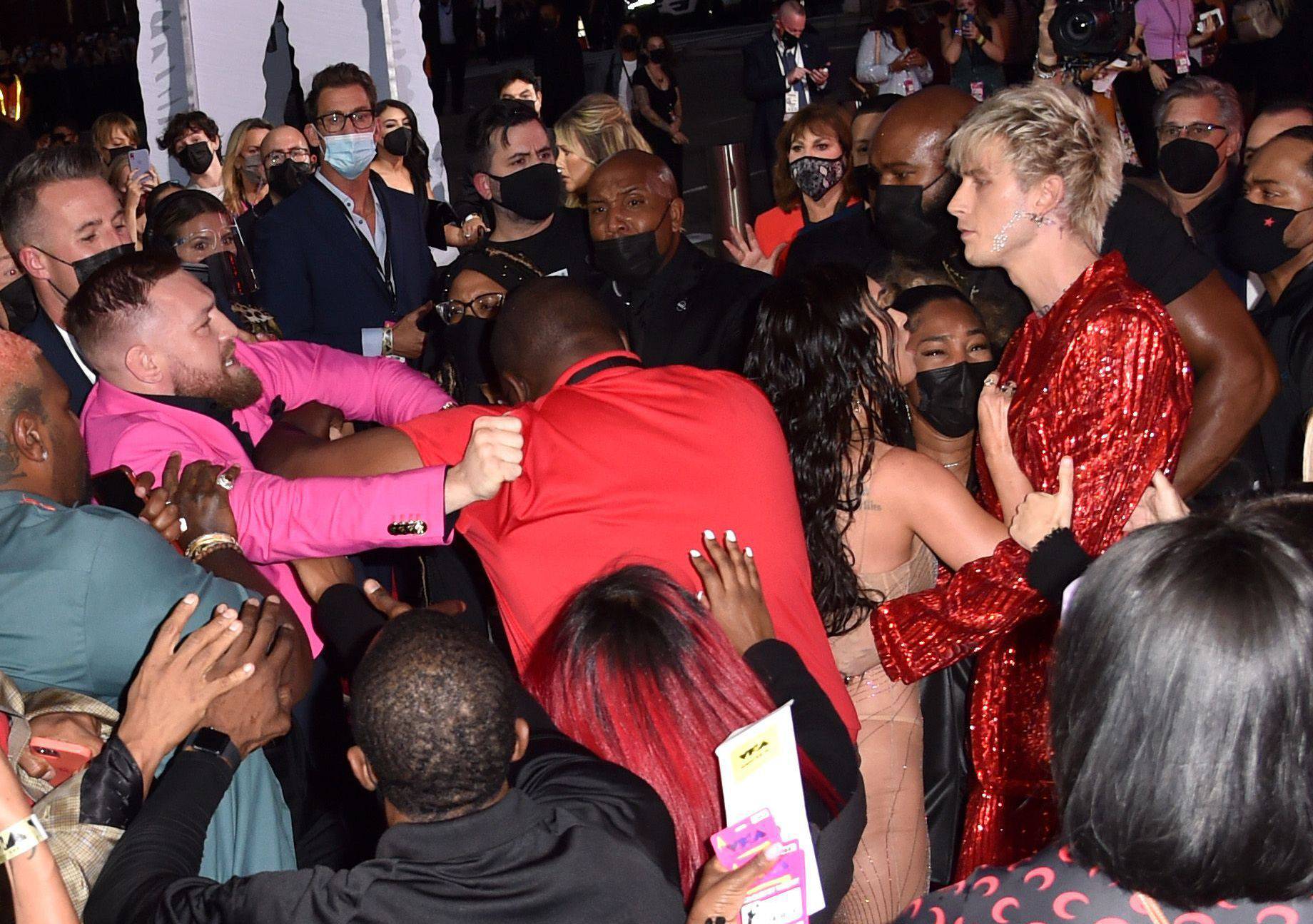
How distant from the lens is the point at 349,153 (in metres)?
5.31

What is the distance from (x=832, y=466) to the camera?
2672 millimetres

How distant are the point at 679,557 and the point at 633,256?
199 centimetres

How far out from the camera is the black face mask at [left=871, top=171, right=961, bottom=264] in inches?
147

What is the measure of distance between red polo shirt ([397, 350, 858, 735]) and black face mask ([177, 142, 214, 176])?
500cm

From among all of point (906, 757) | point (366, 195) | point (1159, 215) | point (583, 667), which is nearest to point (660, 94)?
point (366, 195)

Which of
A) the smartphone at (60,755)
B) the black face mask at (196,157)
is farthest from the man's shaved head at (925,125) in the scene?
the black face mask at (196,157)

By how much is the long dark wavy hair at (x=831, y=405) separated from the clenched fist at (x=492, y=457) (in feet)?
2.29

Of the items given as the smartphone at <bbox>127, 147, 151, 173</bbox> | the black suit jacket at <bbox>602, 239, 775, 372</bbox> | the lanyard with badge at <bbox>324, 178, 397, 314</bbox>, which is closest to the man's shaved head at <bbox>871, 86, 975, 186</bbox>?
the black suit jacket at <bbox>602, 239, 775, 372</bbox>

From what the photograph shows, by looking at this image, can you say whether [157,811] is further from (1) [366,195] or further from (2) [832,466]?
(1) [366,195]

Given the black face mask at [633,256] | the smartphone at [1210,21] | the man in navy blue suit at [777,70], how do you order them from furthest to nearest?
the man in navy blue suit at [777,70] → the smartphone at [1210,21] → the black face mask at [633,256]

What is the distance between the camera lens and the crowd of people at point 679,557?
137cm

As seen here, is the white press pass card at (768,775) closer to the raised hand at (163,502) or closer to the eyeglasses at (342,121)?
the raised hand at (163,502)

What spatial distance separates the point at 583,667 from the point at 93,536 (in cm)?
85

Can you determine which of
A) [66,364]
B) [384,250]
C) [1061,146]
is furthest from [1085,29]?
[66,364]
